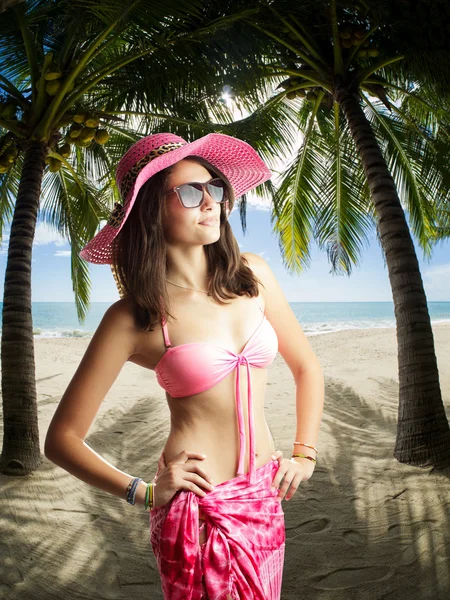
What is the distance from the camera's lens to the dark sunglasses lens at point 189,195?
1711 mm

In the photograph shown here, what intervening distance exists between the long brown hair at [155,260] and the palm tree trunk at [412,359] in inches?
150

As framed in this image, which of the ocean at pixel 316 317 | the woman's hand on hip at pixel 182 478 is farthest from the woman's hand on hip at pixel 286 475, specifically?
the ocean at pixel 316 317

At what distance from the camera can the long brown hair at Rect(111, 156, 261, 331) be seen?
1633 mm

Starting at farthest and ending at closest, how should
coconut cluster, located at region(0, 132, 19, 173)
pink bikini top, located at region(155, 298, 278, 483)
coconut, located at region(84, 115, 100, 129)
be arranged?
coconut cluster, located at region(0, 132, 19, 173) < coconut, located at region(84, 115, 100, 129) < pink bikini top, located at region(155, 298, 278, 483)

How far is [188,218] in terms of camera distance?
171cm

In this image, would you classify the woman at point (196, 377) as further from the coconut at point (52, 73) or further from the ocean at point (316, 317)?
the ocean at point (316, 317)

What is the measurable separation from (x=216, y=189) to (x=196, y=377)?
0.59 meters

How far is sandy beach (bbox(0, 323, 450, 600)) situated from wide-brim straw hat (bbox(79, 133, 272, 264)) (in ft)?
9.00

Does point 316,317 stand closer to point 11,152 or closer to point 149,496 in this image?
point 11,152

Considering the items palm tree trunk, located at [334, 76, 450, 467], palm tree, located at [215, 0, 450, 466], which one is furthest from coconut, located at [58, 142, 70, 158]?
palm tree trunk, located at [334, 76, 450, 467]

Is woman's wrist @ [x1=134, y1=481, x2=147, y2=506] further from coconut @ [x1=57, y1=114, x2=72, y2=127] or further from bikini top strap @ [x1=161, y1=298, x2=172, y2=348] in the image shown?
coconut @ [x1=57, y1=114, x2=72, y2=127]

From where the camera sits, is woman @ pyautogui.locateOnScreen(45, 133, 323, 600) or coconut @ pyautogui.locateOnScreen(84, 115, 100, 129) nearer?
woman @ pyautogui.locateOnScreen(45, 133, 323, 600)

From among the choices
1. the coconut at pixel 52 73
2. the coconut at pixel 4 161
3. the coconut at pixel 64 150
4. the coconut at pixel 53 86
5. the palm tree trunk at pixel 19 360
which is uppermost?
the coconut at pixel 52 73

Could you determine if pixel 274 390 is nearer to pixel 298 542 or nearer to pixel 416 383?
pixel 416 383
